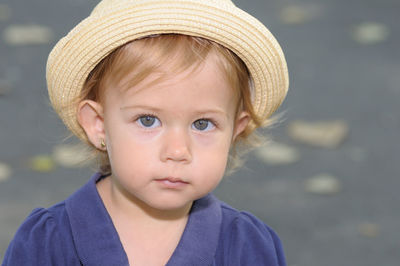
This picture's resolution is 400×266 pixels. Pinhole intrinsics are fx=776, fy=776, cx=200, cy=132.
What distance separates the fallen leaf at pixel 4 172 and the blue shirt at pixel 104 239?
155cm

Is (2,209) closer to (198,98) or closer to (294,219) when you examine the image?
(294,219)

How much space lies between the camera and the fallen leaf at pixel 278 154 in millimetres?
→ 4070

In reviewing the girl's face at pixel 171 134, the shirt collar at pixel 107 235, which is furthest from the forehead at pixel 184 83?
the shirt collar at pixel 107 235

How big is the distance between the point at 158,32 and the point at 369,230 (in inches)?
75.4

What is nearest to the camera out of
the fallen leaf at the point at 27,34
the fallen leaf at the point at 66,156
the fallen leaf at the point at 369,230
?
the fallen leaf at the point at 369,230

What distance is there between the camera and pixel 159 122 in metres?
2.09

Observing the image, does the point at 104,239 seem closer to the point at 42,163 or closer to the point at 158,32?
the point at 158,32

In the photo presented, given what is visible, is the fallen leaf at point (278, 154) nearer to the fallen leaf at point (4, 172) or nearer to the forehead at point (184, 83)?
the fallen leaf at point (4, 172)

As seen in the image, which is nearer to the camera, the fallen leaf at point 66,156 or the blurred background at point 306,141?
the blurred background at point 306,141

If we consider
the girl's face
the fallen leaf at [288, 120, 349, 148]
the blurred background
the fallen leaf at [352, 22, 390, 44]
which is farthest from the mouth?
the fallen leaf at [352, 22, 390, 44]

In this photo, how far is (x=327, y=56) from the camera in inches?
202

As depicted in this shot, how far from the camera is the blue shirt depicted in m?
2.22

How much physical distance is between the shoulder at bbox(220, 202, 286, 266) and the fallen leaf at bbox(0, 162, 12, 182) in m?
1.74

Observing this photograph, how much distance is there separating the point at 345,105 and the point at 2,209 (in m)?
2.11
